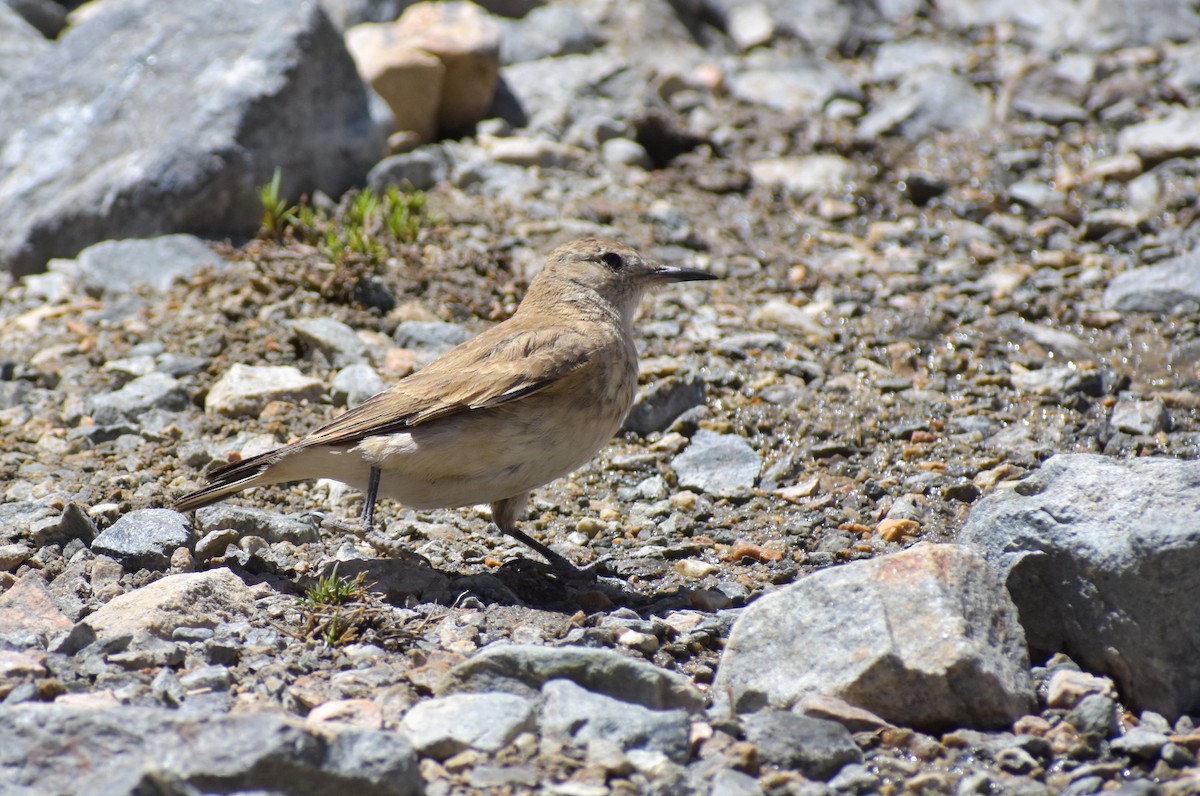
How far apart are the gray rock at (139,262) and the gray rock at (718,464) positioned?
12.7ft

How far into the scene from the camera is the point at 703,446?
6961 mm

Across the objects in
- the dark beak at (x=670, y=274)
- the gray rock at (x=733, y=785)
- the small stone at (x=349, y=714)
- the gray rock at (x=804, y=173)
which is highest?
the dark beak at (x=670, y=274)

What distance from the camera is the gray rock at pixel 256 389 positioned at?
7.26 metres

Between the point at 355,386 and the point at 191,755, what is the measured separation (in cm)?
399

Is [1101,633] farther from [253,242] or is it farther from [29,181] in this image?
[29,181]

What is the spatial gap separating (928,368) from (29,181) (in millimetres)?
6590

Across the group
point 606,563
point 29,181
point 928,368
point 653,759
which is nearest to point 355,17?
point 29,181

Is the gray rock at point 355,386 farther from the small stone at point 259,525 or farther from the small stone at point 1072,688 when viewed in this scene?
the small stone at point 1072,688

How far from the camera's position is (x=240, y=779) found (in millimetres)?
3420

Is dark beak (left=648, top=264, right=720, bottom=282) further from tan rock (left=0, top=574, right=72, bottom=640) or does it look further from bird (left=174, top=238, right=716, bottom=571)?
tan rock (left=0, top=574, right=72, bottom=640)

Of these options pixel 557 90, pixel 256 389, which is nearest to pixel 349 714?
pixel 256 389

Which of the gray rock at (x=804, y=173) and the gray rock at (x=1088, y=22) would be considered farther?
the gray rock at (x=1088, y=22)

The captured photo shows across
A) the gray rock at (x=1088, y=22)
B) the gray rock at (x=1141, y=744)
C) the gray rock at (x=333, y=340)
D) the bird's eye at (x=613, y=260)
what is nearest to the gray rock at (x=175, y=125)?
the gray rock at (x=333, y=340)

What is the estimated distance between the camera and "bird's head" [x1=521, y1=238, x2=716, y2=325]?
666cm
